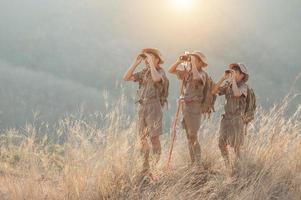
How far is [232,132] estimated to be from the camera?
6816 mm

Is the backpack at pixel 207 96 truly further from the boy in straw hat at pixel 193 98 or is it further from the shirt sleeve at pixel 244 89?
the shirt sleeve at pixel 244 89

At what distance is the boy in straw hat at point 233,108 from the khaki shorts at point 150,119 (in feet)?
2.56

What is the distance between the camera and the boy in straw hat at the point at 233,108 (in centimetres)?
681


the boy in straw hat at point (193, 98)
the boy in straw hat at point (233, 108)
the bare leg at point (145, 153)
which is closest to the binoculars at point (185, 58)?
the boy in straw hat at point (193, 98)

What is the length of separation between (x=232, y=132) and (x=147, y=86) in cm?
112

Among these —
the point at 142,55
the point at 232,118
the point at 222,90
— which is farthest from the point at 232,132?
the point at 142,55

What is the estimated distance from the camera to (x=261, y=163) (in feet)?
22.7

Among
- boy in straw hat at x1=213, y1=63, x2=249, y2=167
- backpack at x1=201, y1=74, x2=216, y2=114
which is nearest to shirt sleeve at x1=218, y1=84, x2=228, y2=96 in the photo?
boy in straw hat at x1=213, y1=63, x2=249, y2=167

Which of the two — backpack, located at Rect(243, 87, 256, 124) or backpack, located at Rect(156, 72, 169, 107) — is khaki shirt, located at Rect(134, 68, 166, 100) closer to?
backpack, located at Rect(156, 72, 169, 107)

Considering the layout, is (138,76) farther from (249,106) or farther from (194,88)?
(249,106)

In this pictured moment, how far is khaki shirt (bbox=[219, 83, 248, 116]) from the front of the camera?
22.5 feet

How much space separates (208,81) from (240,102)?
46cm

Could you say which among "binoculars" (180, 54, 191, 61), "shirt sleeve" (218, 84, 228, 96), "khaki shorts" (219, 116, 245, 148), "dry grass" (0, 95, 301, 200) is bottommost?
"dry grass" (0, 95, 301, 200)

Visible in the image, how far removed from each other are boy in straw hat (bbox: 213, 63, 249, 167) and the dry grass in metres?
0.25
